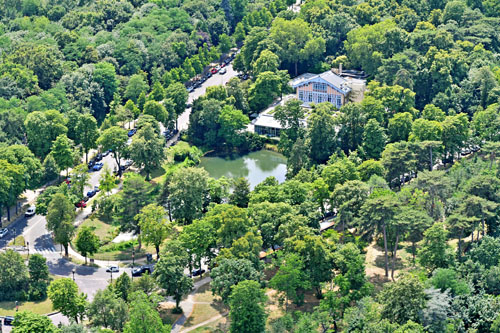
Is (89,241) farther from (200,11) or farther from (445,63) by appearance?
(200,11)

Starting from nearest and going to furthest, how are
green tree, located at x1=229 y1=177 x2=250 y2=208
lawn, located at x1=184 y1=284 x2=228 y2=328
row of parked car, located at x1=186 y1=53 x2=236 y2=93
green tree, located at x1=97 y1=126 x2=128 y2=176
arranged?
lawn, located at x1=184 y1=284 x2=228 y2=328, green tree, located at x1=229 y1=177 x2=250 y2=208, green tree, located at x1=97 y1=126 x2=128 y2=176, row of parked car, located at x1=186 y1=53 x2=236 y2=93

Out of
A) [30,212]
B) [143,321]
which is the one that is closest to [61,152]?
[30,212]

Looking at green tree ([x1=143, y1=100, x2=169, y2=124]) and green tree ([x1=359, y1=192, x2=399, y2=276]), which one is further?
green tree ([x1=143, y1=100, x2=169, y2=124])

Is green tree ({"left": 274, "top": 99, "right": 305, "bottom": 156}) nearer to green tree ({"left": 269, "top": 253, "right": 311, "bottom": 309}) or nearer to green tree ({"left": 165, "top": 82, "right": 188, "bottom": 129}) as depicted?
green tree ({"left": 165, "top": 82, "right": 188, "bottom": 129})

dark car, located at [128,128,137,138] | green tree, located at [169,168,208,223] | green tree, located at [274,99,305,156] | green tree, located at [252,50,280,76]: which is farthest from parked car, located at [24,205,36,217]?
green tree, located at [252,50,280,76]

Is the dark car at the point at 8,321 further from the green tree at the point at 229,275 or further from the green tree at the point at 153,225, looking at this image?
the green tree at the point at 229,275

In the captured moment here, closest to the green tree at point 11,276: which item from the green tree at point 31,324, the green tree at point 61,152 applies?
the green tree at point 31,324

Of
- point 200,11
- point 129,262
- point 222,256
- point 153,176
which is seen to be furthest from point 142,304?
point 200,11
